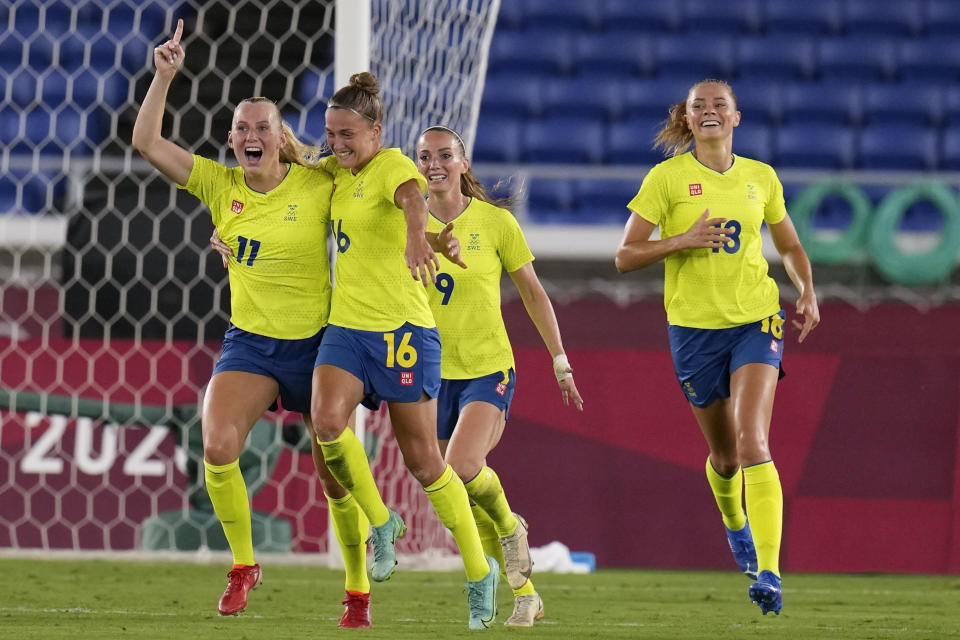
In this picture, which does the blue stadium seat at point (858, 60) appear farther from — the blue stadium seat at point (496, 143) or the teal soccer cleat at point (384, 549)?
the teal soccer cleat at point (384, 549)

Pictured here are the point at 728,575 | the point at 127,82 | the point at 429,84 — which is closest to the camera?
the point at 728,575

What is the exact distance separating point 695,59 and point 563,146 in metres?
1.70

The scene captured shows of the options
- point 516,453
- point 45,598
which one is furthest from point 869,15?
point 45,598

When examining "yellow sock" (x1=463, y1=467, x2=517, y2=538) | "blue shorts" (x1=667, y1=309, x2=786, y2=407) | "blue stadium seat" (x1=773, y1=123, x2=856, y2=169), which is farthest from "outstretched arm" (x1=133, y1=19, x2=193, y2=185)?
"blue stadium seat" (x1=773, y1=123, x2=856, y2=169)

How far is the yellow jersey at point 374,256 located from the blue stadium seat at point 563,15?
9483 mm

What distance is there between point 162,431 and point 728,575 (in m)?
Result: 3.37

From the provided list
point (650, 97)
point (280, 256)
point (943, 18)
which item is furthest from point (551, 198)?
point (280, 256)

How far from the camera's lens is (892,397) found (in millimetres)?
8602

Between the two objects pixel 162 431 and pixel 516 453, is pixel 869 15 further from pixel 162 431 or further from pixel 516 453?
pixel 162 431

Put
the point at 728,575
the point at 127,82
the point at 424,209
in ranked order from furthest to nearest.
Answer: the point at 127,82 → the point at 728,575 → the point at 424,209

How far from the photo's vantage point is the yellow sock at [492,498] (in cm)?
543

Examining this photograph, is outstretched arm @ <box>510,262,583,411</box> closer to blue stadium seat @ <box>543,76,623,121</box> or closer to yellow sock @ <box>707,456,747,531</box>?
yellow sock @ <box>707,456,747,531</box>

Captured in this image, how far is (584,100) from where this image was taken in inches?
529

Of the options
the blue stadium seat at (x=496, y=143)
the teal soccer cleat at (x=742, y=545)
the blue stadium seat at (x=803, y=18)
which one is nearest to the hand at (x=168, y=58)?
the teal soccer cleat at (x=742, y=545)
